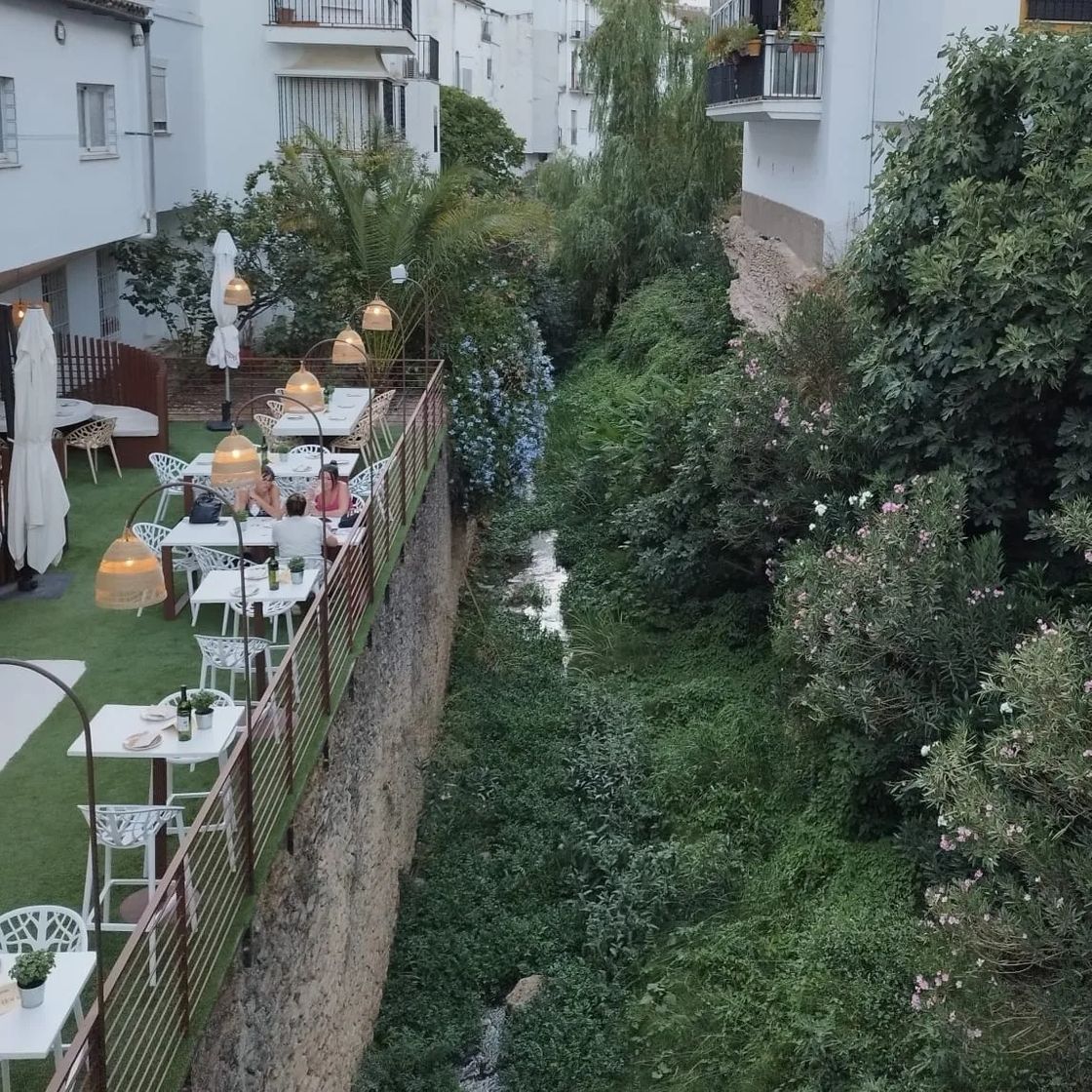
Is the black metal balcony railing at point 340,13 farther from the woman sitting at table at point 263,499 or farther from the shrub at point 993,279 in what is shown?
the shrub at point 993,279

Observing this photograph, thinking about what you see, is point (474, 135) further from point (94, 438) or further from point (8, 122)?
point (94, 438)

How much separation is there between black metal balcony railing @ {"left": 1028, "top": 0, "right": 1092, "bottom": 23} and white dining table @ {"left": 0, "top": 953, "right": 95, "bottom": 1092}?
575 inches

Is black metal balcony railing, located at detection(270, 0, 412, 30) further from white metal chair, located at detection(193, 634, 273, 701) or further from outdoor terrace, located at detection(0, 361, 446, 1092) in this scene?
white metal chair, located at detection(193, 634, 273, 701)

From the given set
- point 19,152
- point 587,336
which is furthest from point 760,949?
point 587,336

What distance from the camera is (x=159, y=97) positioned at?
22.7 m

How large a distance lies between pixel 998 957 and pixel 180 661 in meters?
6.71

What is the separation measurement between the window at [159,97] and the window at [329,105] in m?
2.99

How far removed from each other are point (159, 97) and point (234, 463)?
49.6 ft

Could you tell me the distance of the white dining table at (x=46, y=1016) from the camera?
18.8 ft

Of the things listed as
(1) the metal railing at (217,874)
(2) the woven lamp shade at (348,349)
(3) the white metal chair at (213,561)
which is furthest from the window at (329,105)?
(1) the metal railing at (217,874)

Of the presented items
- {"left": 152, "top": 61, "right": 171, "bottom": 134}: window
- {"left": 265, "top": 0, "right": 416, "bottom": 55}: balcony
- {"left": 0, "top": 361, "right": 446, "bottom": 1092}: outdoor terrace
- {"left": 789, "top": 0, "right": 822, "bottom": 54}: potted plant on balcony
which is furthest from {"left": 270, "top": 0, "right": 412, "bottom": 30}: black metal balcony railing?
{"left": 0, "top": 361, "right": 446, "bottom": 1092}: outdoor terrace

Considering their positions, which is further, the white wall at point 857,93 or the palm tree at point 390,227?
the palm tree at point 390,227

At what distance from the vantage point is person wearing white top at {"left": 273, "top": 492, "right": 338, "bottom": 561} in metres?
12.0

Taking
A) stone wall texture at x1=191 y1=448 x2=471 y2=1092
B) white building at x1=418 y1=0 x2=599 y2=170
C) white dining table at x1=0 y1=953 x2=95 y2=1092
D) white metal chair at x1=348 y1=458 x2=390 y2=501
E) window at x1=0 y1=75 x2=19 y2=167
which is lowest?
stone wall texture at x1=191 y1=448 x2=471 y2=1092
